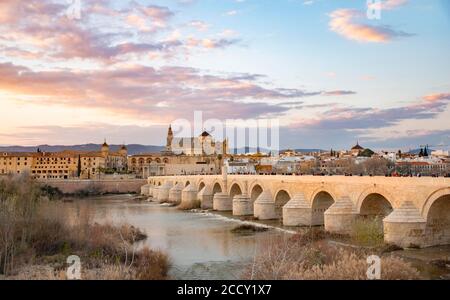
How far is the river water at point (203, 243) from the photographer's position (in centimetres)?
1309

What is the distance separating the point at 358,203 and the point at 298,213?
3.68 m

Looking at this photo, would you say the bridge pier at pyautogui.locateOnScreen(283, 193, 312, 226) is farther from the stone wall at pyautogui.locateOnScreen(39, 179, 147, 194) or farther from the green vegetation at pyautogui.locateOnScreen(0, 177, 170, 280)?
the stone wall at pyautogui.locateOnScreen(39, 179, 147, 194)

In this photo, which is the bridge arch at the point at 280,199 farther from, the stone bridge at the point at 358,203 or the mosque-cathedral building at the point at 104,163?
the mosque-cathedral building at the point at 104,163

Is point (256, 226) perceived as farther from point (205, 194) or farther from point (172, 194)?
point (172, 194)

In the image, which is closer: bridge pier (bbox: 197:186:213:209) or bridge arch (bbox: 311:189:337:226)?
bridge arch (bbox: 311:189:337:226)

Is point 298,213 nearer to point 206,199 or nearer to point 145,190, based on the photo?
point 206,199

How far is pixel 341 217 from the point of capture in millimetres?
18172

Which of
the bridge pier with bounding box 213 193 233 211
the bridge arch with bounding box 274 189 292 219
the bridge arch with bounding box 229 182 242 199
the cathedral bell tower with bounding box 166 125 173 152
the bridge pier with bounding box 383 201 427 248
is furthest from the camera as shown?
the cathedral bell tower with bounding box 166 125 173 152

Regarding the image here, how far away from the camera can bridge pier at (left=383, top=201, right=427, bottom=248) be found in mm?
14578

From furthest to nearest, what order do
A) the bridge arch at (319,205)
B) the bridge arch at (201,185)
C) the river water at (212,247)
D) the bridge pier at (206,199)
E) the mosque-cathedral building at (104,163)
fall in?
the mosque-cathedral building at (104,163) → the bridge arch at (201,185) → the bridge pier at (206,199) → the bridge arch at (319,205) → the river water at (212,247)

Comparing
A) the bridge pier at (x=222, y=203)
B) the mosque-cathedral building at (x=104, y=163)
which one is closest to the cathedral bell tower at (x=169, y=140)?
the mosque-cathedral building at (x=104, y=163)

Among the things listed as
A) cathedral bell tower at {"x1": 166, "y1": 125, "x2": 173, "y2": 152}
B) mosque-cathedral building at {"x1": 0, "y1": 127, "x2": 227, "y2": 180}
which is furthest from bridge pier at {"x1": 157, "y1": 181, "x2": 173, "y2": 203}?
cathedral bell tower at {"x1": 166, "y1": 125, "x2": 173, "y2": 152}

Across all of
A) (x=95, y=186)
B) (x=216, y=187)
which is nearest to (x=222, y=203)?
(x=216, y=187)
